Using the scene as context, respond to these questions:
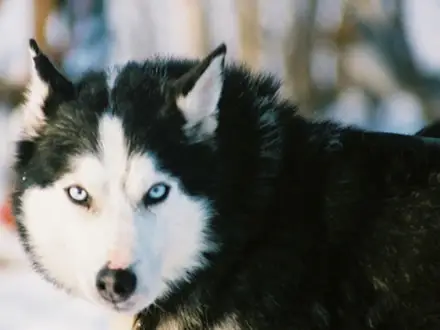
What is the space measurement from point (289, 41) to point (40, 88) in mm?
2745

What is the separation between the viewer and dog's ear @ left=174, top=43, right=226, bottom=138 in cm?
125

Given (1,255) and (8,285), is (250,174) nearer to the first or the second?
(8,285)

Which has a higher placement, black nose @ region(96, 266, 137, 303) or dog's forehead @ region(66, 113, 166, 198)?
dog's forehead @ region(66, 113, 166, 198)

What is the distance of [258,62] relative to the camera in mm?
3680

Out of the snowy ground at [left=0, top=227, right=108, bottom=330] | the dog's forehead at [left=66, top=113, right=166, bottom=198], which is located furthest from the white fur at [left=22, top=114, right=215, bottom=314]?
the snowy ground at [left=0, top=227, right=108, bottom=330]

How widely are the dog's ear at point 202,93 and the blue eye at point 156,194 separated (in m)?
0.11

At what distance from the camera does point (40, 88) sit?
4.34 feet

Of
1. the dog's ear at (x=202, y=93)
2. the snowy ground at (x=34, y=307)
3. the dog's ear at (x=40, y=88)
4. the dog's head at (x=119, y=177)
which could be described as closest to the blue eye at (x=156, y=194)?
the dog's head at (x=119, y=177)

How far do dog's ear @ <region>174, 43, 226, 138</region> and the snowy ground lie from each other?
1.16 m

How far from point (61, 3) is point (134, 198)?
3.19 meters

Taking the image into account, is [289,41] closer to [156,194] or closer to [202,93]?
[202,93]

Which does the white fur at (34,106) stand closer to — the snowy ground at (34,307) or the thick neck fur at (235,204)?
the thick neck fur at (235,204)

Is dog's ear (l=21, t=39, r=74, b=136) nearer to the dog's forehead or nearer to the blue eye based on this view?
the dog's forehead

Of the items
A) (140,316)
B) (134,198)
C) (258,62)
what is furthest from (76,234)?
(258,62)
